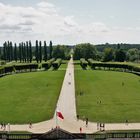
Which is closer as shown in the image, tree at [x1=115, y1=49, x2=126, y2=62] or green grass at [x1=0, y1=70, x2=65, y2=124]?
green grass at [x1=0, y1=70, x2=65, y2=124]

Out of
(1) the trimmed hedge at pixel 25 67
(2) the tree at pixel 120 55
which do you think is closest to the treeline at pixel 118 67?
(1) the trimmed hedge at pixel 25 67

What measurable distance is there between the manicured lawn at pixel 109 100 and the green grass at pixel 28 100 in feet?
16.6

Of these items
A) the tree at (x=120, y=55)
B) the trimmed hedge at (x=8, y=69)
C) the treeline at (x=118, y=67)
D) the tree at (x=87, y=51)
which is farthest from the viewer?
the tree at (x=87, y=51)

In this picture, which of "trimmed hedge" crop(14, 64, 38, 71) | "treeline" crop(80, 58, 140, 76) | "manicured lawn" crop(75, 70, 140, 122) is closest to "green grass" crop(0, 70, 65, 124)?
"manicured lawn" crop(75, 70, 140, 122)

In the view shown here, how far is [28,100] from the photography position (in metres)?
57.5

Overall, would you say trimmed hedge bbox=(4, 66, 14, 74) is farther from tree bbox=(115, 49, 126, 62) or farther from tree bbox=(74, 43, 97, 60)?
→ tree bbox=(74, 43, 97, 60)

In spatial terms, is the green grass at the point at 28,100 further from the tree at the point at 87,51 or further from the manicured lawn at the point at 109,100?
the tree at the point at 87,51

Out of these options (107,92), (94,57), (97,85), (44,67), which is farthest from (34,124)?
(94,57)

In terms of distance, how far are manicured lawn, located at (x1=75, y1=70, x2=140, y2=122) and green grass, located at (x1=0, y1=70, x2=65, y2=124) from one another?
5053mm

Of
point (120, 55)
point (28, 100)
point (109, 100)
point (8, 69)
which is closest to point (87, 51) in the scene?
point (120, 55)

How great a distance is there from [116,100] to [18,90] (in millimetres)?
23115

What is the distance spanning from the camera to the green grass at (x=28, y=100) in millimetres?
45612

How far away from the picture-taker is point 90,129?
130ft

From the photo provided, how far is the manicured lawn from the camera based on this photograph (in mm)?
45625
